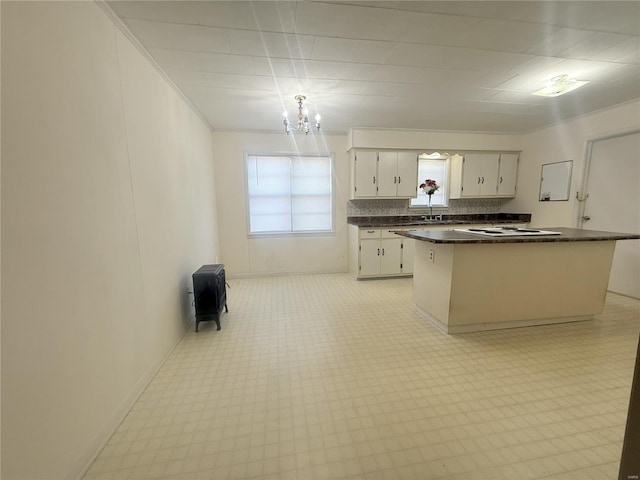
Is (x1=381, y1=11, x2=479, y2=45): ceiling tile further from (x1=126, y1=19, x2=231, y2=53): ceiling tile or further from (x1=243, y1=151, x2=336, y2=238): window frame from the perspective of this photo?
(x1=243, y1=151, x2=336, y2=238): window frame

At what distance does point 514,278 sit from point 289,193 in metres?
3.50

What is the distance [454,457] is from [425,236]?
1.65m

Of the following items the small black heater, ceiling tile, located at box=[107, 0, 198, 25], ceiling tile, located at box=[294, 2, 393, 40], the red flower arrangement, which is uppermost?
ceiling tile, located at box=[294, 2, 393, 40]

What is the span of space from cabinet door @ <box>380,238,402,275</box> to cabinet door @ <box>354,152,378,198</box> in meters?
0.89

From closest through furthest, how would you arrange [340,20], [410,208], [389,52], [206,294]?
[340,20], [389,52], [206,294], [410,208]

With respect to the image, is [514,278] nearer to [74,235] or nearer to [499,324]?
[499,324]

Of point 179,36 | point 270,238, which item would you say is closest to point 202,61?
point 179,36

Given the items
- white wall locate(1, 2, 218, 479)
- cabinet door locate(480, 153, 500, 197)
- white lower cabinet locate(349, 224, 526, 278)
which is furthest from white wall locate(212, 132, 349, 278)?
cabinet door locate(480, 153, 500, 197)

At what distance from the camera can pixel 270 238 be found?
468 cm

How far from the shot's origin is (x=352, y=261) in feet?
15.5

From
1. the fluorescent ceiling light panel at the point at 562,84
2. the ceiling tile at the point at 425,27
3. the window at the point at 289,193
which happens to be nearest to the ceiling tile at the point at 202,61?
the ceiling tile at the point at 425,27

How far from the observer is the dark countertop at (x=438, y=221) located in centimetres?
438

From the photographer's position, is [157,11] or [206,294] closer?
[157,11]

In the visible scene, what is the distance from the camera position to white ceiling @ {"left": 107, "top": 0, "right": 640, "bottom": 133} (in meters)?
1.66
